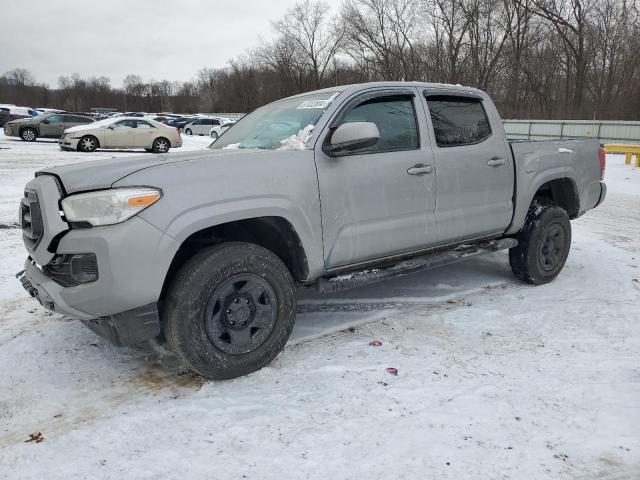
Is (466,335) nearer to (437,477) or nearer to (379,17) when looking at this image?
(437,477)

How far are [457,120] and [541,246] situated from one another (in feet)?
5.14

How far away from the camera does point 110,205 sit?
2658 millimetres

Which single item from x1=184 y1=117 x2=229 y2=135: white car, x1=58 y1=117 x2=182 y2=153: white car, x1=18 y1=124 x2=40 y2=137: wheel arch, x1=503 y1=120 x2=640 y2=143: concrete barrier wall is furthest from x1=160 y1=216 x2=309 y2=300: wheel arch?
x1=184 y1=117 x2=229 y2=135: white car

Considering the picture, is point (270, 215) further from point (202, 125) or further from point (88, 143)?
point (202, 125)

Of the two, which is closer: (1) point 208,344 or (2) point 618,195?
(1) point 208,344

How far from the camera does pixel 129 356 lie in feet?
11.2

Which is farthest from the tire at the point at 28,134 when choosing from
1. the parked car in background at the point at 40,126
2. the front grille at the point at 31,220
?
the front grille at the point at 31,220

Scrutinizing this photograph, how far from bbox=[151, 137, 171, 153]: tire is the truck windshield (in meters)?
16.9

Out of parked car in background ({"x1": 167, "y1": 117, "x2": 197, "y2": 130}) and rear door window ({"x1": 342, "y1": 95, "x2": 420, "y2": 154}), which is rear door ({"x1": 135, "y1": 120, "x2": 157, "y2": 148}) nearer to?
rear door window ({"x1": 342, "y1": 95, "x2": 420, "y2": 154})

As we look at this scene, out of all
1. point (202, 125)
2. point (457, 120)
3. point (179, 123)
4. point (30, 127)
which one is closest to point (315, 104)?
point (457, 120)

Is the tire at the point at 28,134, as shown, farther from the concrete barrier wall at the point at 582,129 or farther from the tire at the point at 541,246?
the tire at the point at 541,246

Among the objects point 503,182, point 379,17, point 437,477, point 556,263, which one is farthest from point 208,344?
point 379,17

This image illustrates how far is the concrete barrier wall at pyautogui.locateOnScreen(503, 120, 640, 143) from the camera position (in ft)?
84.5

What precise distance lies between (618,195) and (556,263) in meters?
6.87
